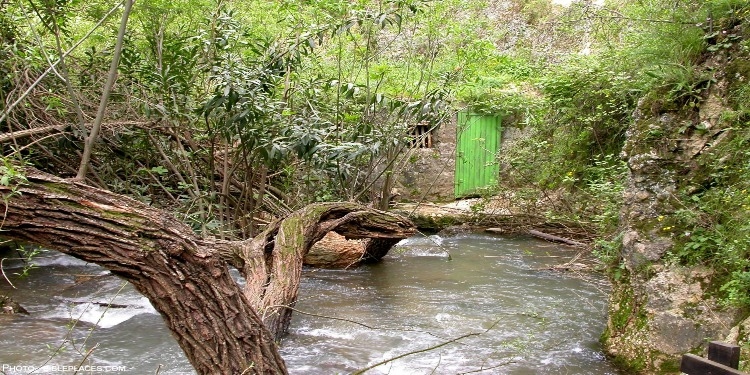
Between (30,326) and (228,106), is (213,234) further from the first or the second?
(30,326)

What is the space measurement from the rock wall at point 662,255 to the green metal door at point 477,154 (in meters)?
7.36

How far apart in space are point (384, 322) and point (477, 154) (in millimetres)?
7600

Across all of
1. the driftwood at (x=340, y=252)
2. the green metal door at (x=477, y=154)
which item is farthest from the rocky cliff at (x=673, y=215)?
the green metal door at (x=477, y=154)

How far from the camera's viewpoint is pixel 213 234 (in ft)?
22.5

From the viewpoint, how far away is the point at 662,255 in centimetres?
467

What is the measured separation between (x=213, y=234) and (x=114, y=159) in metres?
1.63

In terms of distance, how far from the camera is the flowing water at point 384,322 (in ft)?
16.1

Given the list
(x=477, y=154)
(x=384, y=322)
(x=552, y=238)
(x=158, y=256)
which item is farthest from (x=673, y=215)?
(x=477, y=154)

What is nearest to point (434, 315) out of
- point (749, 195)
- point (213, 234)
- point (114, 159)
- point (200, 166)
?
point (213, 234)

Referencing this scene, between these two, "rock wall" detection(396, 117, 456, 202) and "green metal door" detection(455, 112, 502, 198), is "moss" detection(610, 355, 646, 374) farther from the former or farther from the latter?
"green metal door" detection(455, 112, 502, 198)

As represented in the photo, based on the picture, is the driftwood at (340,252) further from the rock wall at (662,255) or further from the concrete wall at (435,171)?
the concrete wall at (435,171)

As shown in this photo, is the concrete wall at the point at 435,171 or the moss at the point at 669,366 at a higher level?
the concrete wall at the point at 435,171

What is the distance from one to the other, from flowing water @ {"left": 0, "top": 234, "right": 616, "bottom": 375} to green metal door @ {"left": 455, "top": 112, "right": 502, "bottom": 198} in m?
4.30

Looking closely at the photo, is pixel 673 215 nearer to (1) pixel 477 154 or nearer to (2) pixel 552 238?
(2) pixel 552 238
